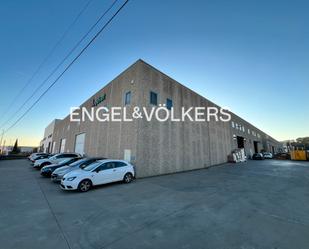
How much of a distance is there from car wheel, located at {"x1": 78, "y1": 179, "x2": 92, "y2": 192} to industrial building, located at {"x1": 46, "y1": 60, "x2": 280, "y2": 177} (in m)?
4.40

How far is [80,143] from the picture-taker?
23.8m

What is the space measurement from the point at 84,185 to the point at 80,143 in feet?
57.1

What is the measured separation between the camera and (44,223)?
4441mm

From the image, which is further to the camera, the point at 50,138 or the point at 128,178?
the point at 50,138

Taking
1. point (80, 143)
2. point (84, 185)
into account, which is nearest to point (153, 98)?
point (84, 185)

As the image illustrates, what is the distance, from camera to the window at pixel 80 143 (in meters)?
22.8

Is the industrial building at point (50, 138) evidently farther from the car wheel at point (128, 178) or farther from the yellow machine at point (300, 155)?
the yellow machine at point (300, 155)

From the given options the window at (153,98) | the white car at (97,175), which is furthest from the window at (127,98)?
the white car at (97,175)

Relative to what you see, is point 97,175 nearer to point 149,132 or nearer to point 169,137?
point 149,132

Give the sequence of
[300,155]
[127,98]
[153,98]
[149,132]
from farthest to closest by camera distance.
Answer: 1. [300,155]
2. [127,98]
3. [153,98]
4. [149,132]

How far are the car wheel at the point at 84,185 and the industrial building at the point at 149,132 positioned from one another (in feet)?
14.4

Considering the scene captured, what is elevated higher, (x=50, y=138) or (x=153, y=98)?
(x=153, y=98)

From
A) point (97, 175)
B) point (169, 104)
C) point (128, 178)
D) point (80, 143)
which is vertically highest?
point (169, 104)

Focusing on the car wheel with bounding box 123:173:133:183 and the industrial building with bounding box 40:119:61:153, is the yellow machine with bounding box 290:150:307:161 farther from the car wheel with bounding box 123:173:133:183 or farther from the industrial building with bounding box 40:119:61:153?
the industrial building with bounding box 40:119:61:153
